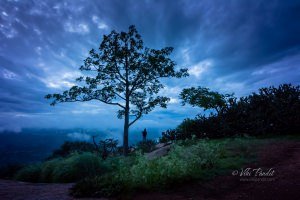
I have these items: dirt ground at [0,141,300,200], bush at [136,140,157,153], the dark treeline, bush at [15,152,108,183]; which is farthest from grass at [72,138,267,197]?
bush at [136,140,157,153]

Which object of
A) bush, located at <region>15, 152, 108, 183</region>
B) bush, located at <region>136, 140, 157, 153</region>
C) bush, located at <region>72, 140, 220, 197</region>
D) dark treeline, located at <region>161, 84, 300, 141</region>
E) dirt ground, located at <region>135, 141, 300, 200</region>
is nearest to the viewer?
dirt ground, located at <region>135, 141, 300, 200</region>

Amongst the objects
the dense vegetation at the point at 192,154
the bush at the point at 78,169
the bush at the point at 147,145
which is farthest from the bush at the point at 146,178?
the bush at the point at 147,145

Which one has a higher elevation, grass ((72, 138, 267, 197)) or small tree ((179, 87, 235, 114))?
small tree ((179, 87, 235, 114))

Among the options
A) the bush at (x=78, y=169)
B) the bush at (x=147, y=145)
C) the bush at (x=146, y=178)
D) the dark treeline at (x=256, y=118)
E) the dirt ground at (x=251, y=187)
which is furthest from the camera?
the bush at (x=147, y=145)

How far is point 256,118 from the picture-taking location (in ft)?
40.0

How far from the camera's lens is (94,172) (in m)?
8.62

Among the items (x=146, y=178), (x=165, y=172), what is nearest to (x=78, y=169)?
(x=146, y=178)

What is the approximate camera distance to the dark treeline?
11.4 meters

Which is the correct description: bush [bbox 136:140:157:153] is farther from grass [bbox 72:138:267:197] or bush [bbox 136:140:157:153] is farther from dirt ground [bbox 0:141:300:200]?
dirt ground [bbox 0:141:300:200]

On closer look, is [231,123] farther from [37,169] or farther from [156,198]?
[37,169]

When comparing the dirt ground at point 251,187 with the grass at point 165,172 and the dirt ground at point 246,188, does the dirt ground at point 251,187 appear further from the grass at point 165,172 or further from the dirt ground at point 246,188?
the grass at point 165,172

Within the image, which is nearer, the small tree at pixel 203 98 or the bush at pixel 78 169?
the bush at pixel 78 169

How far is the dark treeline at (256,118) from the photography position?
11367 mm

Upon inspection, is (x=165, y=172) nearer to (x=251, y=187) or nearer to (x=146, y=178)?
(x=146, y=178)
